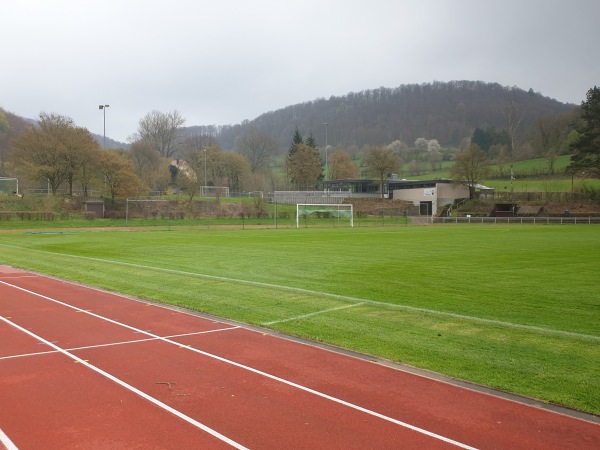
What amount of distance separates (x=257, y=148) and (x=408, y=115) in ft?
180

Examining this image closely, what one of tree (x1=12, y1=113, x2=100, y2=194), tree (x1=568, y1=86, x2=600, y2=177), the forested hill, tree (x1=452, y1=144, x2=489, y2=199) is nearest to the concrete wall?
tree (x1=452, y1=144, x2=489, y2=199)

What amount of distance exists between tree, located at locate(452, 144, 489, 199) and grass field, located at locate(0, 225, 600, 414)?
65332 mm

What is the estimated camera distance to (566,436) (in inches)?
213

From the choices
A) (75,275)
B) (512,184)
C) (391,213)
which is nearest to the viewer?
(75,275)

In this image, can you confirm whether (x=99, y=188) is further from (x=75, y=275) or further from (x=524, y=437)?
(x=524, y=437)

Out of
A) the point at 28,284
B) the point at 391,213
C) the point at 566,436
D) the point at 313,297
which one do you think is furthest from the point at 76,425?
the point at 391,213

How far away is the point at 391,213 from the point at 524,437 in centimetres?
8651

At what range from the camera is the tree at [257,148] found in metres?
121

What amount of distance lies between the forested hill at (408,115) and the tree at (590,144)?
51.9 meters

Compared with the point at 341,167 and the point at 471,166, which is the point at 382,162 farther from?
the point at 341,167

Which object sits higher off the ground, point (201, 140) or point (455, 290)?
point (201, 140)

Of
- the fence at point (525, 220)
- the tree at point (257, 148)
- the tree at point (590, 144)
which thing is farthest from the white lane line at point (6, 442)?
the tree at point (257, 148)

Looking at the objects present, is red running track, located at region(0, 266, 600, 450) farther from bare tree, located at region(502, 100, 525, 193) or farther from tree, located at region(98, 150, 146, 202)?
bare tree, located at region(502, 100, 525, 193)

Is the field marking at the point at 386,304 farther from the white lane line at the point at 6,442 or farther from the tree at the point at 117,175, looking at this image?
the tree at the point at 117,175
